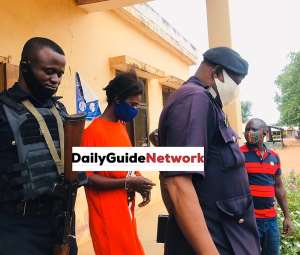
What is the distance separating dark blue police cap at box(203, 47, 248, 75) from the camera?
157 cm

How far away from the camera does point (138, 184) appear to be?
2.37 meters

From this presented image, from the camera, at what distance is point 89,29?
5070 mm

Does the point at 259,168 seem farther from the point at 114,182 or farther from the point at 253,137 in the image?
the point at 114,182

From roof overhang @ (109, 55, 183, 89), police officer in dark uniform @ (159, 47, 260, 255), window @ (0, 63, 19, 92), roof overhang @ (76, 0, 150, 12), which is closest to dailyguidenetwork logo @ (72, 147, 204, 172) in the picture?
police officer in dark uniform @ (159, 47, 260, 255)

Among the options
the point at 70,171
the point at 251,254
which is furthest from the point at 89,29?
the point at 251,254

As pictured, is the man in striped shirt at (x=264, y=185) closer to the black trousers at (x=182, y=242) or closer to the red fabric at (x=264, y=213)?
the red fabric at (x=264, y=213)

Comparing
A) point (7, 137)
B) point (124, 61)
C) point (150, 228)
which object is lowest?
point (150, 228)

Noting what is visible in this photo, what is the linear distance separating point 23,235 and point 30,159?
302mm

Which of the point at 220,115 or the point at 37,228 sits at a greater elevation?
the point at 220,115

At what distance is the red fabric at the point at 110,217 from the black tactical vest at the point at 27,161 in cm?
74

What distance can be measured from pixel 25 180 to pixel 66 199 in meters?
0.20

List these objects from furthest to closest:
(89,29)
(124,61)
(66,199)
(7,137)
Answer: (124,61) < (89,29) < (66,199) < (7,137)

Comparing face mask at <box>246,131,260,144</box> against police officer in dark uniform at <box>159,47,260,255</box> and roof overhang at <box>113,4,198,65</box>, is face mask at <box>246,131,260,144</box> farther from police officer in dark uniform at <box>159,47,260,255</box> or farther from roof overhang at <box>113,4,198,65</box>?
roof overhang at <box>113,4,198,65</box>

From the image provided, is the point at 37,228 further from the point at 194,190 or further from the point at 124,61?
the point at 124,61
